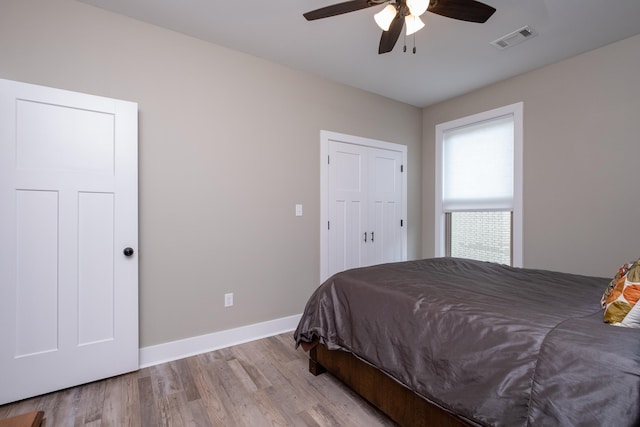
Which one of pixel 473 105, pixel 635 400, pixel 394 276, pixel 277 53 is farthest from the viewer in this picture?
pixel 473 105

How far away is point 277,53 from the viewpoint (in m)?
2.78

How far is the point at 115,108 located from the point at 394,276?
2.31 meters

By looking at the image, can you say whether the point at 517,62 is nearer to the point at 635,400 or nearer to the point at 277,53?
the point at 277,53

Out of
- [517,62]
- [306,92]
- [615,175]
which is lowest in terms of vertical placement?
[615,175]

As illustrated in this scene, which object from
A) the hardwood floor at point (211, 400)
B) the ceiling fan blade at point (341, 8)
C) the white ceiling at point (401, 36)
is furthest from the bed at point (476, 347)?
the white ceiling at point (401, 36)

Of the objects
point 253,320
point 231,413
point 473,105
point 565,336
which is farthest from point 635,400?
point 473,105

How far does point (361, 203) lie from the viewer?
3600 millimetres

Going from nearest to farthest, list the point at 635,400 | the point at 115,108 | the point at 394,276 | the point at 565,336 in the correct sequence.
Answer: the point at 635,400, the point at 565,336, the point at 394,276, the point at 115,108

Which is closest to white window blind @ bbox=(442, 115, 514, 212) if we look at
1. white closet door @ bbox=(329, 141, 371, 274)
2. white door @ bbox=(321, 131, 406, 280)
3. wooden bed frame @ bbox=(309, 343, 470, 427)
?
white door @ bbox=(321, 131, 406, 280)

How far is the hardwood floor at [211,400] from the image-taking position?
1.67 metres

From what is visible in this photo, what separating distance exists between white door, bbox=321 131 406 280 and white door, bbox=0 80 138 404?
1883 millimetres

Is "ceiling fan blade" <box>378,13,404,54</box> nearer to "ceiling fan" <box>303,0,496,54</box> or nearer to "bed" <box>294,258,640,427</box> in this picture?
"ceiling fan" <box>303,0,496,54</box>

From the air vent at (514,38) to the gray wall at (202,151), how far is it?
1.60m

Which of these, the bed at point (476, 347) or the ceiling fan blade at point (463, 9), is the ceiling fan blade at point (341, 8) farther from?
the bed at point (476, 347)
